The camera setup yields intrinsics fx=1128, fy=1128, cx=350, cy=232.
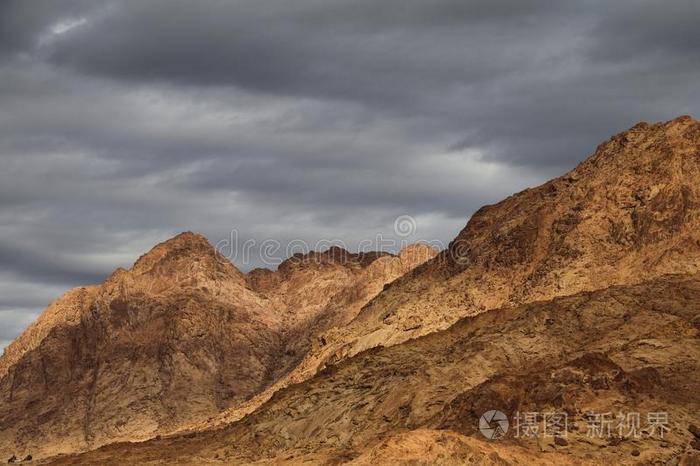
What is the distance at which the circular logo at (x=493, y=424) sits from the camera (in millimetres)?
40188

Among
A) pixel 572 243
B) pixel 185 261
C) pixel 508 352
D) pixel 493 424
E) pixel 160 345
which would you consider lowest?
pixel 493 424

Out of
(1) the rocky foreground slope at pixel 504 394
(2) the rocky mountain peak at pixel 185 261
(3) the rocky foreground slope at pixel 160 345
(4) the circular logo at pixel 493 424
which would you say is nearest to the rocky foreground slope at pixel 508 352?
(1) the rocky foreground slope at pixel 504 394

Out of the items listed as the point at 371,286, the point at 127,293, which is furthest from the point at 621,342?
the point at 127,293

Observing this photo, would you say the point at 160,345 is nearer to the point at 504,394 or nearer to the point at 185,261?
the point at 185,261

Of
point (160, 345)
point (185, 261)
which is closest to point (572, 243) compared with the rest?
point (160, 345)

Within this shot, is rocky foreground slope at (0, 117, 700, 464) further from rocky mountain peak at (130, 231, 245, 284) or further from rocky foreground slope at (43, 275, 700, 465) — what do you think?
rocky mountain peak at (130, 231, 245, 284)

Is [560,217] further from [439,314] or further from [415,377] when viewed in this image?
[415,377]

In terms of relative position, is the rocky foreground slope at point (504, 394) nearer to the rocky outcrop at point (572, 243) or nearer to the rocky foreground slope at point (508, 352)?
the rocky foreground slope at point (508, 352)

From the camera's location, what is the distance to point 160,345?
112562 millimetres

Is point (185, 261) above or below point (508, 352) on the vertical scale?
above

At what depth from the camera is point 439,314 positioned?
69.4m

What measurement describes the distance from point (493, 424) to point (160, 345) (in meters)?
76.0

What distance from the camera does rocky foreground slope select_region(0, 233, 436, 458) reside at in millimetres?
104000

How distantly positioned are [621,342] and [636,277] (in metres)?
11.0
